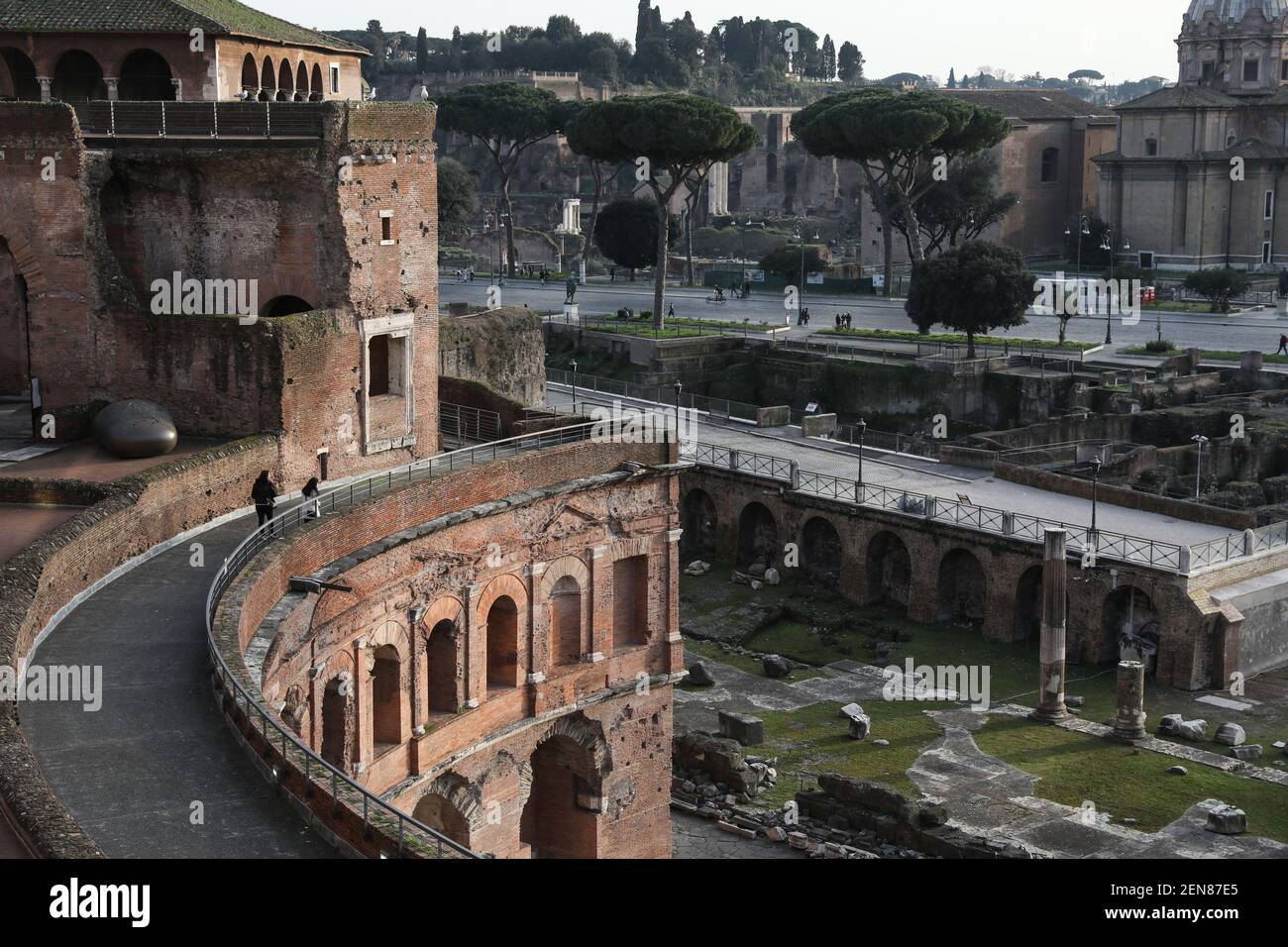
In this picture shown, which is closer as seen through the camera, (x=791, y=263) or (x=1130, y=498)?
(x=1130, y=498)

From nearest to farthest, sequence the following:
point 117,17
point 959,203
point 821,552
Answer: point 117,17
point 821,552
point 959,203

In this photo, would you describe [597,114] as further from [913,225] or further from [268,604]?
[268,604]

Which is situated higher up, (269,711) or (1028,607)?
(269,711)

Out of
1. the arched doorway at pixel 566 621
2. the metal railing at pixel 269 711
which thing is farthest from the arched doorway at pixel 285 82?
the arched doorway at pixel 566 621

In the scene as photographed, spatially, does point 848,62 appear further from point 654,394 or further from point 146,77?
point 146,77

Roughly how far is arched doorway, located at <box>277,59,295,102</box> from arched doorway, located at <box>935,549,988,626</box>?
17.3 m

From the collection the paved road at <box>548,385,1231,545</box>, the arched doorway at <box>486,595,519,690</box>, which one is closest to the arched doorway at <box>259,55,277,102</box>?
the arched doorway at <box>486,595,519,690</box>

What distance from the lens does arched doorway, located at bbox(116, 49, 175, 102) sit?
30984 millimetres

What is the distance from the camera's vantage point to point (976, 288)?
5766cm

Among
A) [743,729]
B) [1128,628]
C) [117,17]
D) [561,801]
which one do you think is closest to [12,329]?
[117,17]

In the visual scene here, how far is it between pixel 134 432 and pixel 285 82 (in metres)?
9.86

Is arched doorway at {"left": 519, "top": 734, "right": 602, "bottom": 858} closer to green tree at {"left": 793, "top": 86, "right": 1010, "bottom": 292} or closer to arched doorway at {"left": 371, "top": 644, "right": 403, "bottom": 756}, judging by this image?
arched doorway at {"left": 371, "top": 644, "right": 403, "bottom": 756}

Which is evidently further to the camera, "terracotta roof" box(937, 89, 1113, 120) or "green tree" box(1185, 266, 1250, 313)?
"terracotta roof" box(937, 89, 1113, 120)

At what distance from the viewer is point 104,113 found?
29.0m
